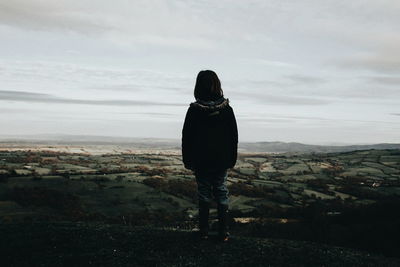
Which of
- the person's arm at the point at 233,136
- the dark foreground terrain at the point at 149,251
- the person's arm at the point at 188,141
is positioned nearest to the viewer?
the dark foreground terrain at the point at 149,251

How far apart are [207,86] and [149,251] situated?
411 centimetres

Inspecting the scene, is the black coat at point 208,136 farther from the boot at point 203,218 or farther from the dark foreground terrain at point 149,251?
the dark foreground terrain at point 149,251

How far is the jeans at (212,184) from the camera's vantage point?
29.4 feet

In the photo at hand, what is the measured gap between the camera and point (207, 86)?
870cm

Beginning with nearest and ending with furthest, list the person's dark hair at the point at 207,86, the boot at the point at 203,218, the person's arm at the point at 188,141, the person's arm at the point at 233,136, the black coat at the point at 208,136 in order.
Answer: the person's dark hair at the point at 207,86 → the black coat at the point at 208,136 → the person's arm at the point at 188,141 → the person's arm at the point at 233,136 → the boot at the point at 203,218

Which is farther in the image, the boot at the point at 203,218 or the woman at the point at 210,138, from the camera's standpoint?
the boot at the point at 203,218

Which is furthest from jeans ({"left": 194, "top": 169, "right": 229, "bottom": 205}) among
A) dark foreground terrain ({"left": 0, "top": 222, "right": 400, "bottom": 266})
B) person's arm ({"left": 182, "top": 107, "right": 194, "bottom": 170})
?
dark foreground terrain ({"left": 0, "top": 222, "right": 400, "bottom": 266})

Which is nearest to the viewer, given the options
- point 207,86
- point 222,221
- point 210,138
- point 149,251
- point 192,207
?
point 149,251

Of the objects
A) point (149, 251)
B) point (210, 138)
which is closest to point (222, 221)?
point (149, 251)

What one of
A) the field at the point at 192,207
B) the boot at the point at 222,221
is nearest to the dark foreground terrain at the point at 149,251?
the boot at the point at 222,221

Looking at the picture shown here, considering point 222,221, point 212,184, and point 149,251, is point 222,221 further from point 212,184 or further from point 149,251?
point 149,251

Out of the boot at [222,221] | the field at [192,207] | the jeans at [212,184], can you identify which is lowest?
the field at [192,207]

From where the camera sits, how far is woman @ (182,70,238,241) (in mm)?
8773

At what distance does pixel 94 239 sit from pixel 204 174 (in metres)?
3.30
